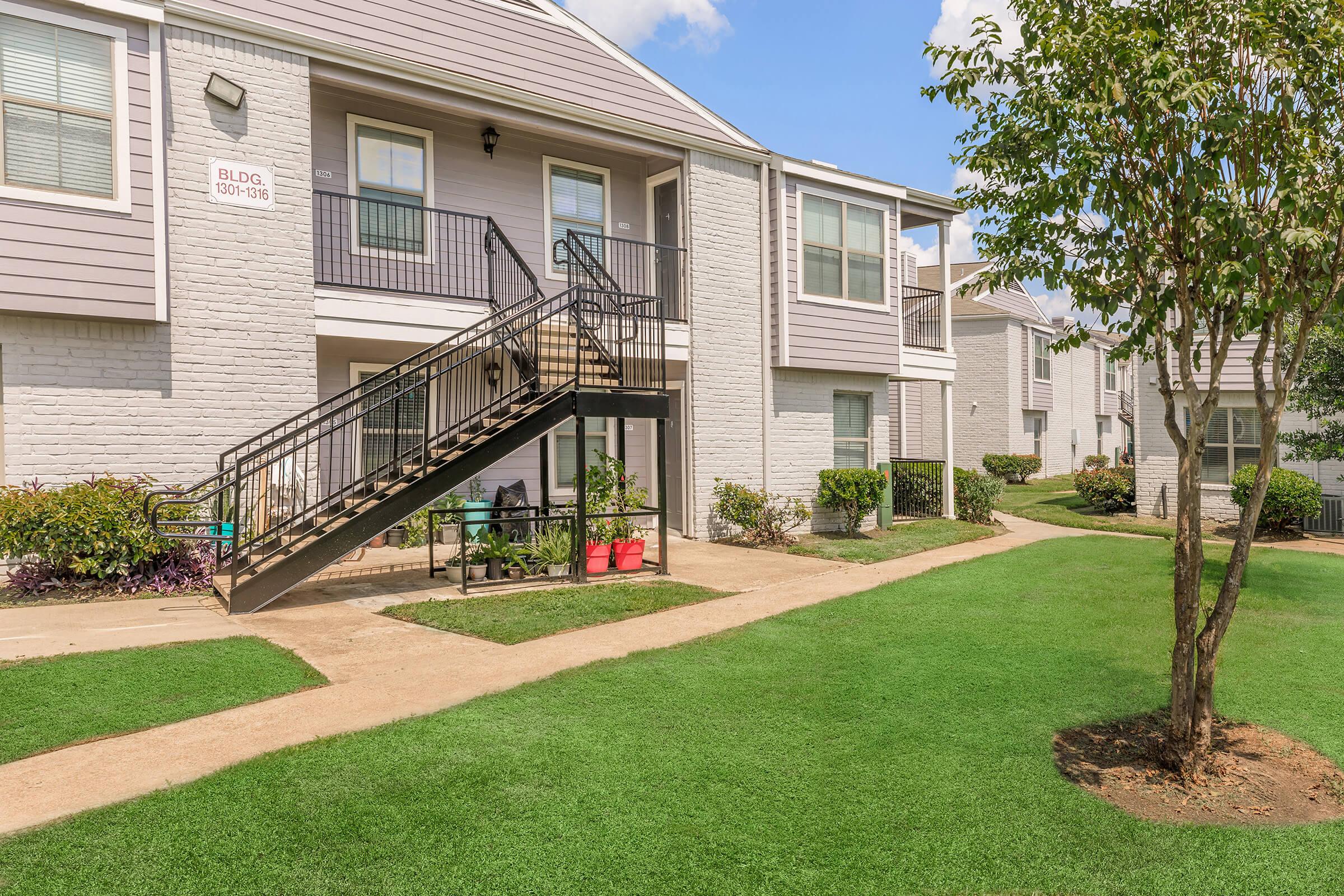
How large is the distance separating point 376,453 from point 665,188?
21.1 feet

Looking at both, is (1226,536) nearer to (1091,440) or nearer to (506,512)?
(506,512)

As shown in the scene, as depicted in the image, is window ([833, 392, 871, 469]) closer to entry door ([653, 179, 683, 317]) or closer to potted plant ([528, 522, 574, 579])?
entry door ([653, 179, 683, 317])

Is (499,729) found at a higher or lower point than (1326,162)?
lower

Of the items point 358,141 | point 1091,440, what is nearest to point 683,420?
point 358,141

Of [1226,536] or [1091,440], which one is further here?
[1091,440]

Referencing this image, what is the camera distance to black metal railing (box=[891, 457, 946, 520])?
56.5ft

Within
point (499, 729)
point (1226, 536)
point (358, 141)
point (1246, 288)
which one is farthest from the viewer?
point (1226, 536)

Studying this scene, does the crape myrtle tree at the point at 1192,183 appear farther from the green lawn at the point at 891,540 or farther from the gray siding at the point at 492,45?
the gray siding at the point at 492,45

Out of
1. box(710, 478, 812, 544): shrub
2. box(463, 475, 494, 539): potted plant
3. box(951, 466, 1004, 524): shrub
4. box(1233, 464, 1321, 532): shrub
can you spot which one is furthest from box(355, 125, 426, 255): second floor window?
box(1233, 464, 1321, 532): shrub

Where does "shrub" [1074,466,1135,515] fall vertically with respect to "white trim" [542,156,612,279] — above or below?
below

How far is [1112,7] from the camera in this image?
418 centimetres

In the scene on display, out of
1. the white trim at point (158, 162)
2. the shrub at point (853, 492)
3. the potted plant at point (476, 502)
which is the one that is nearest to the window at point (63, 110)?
the white trim at point (158, 162)

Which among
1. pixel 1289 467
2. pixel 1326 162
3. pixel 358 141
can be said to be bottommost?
pixel 1289 467

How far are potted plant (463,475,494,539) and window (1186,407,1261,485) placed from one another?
532 inches
